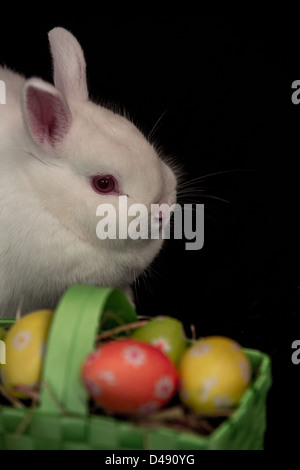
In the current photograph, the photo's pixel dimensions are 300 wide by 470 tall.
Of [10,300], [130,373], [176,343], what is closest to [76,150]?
[10,300]

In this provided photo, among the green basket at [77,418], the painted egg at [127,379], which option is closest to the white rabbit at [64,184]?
the green basket at [77,418]

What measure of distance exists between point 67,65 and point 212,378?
3.67 ft

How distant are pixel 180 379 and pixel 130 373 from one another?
0.50ft

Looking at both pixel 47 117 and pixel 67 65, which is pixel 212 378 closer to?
pixel 47 117

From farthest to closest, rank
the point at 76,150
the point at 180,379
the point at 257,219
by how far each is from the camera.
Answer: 1. the point at 257,219
2. the point at 76,150
3. the point at 180,379

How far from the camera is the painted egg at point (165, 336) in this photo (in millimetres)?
1687

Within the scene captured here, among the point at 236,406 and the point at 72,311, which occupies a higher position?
the point at 72,311

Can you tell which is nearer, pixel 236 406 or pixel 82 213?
pixel 236 406

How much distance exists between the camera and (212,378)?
1.54 meters

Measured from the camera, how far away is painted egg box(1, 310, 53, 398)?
5.17 feet

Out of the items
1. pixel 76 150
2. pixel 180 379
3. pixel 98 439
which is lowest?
pixel 98 439

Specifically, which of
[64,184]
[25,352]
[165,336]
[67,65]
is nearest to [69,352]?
[25,352]

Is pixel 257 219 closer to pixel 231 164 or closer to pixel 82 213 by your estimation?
pixel 231 164

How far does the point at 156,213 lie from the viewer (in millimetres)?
2141
